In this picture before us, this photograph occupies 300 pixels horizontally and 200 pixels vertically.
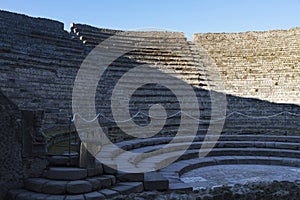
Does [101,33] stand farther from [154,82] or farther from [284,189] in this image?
[284,189]

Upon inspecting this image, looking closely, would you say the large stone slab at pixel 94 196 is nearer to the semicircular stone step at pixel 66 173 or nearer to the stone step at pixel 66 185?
the stone step at pixel 66 185

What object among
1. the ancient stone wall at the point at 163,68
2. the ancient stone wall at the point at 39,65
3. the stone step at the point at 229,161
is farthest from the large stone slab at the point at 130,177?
the ancient stone wall at the point at 39,65

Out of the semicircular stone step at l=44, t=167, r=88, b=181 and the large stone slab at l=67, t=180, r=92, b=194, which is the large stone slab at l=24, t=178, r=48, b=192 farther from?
the large stone slab at l=67, t=180, r=92, b=194

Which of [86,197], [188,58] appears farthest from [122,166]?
[188,58]

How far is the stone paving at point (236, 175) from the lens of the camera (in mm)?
7516

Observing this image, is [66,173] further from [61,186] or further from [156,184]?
[156,184]

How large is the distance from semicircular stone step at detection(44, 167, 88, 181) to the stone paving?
2.64m

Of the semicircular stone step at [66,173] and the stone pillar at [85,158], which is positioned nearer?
the semicircular stone step at [66,173]

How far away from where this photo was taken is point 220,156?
1030 centimetres

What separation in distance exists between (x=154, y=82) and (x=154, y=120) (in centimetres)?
327

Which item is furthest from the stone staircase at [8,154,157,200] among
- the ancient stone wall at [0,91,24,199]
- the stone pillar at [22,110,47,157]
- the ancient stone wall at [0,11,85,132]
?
the ancient stone wall at [0,11,85,132]

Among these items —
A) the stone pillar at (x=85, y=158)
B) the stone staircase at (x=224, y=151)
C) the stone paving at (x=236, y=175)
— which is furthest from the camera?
the stone staircase at (x=224, y=151)

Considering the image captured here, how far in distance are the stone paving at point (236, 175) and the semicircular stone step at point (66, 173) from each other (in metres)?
2.64

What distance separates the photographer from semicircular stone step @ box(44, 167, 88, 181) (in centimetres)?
567
